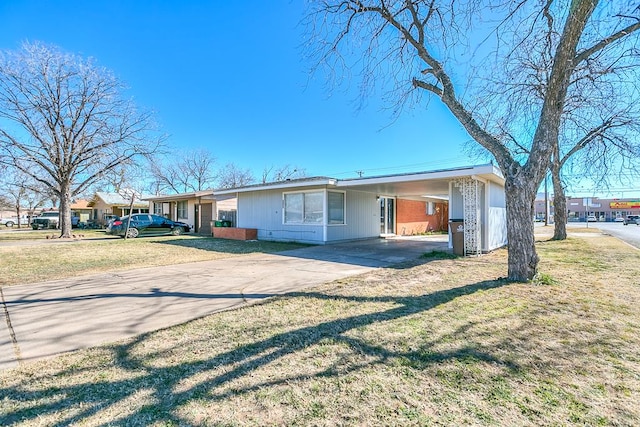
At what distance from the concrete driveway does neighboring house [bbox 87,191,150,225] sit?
26.9m

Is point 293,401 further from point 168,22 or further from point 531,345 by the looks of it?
point 168,22

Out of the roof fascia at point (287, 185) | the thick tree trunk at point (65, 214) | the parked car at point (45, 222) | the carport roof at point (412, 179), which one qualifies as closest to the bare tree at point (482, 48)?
the carport roof at point (412, 179)

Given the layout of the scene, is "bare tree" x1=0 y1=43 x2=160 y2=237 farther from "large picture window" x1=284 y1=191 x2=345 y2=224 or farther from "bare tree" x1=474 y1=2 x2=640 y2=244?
"bare tree" x1=474 y1=2 x2=640 y2=244

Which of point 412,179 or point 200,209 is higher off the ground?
point 412,179

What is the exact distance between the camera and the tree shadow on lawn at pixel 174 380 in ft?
6.54

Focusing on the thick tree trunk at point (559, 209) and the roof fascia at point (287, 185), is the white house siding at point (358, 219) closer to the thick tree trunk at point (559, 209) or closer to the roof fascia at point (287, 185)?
the roof fascia at point (287, 185)

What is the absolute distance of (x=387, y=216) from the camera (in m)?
17.0

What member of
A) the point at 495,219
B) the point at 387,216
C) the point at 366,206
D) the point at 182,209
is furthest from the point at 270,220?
the point at 182,209

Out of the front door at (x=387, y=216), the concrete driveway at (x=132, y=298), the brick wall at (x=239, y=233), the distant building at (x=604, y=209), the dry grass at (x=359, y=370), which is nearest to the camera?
the dry grass at (x=359, y=370)

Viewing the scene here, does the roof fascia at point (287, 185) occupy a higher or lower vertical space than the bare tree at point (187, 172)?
lower

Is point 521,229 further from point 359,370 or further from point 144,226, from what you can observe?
point 144,226

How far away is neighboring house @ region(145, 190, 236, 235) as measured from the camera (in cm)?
1928

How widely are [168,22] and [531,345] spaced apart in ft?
40.5

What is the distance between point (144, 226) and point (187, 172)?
88.4 ft
